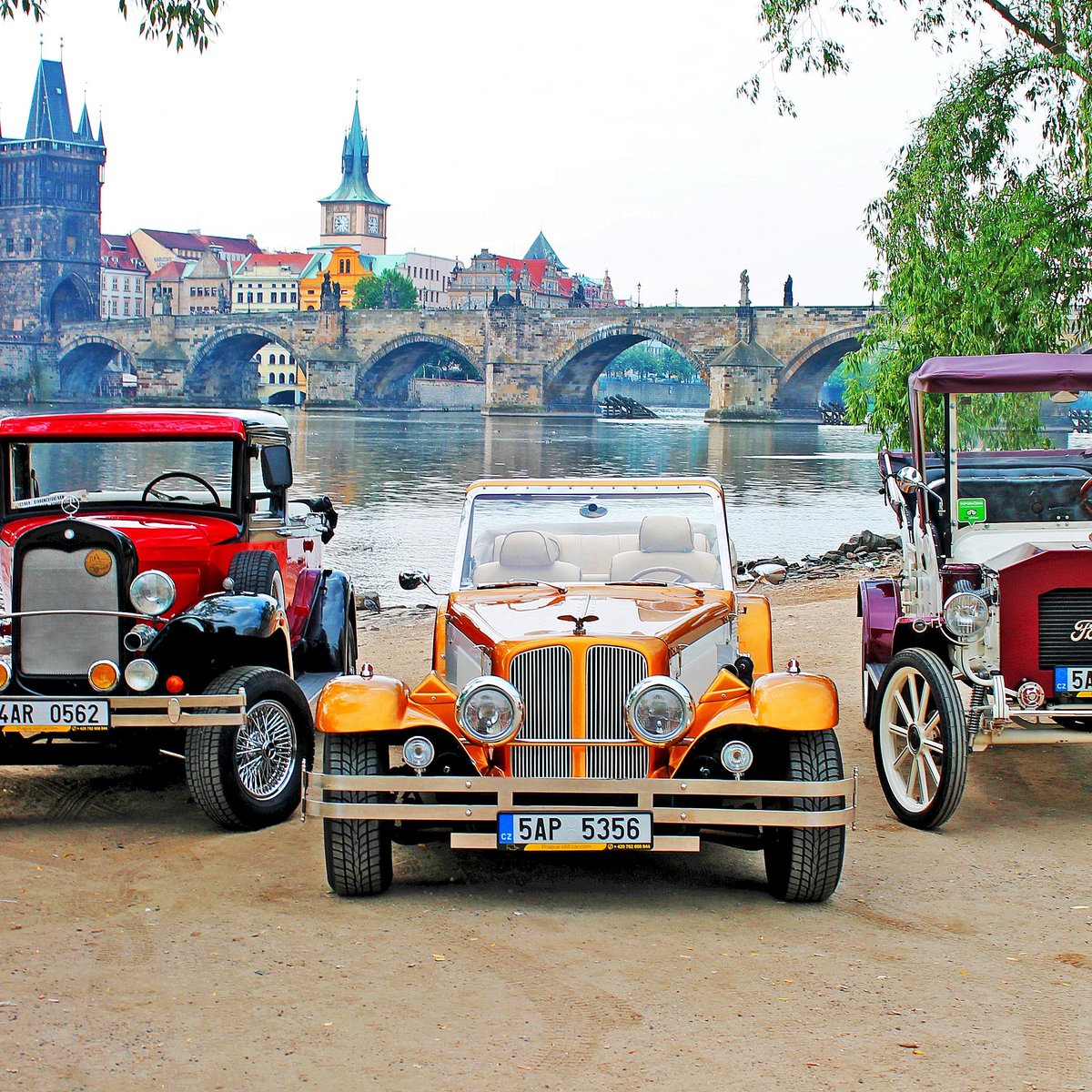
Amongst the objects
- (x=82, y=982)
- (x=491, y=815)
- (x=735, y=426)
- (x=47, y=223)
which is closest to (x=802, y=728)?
(x=491, y=815)

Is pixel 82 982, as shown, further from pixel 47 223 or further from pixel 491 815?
pixel 47 223

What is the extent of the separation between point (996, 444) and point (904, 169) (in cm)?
502

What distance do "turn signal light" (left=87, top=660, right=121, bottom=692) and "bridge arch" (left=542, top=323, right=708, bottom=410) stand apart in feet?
225

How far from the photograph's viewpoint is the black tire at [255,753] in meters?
5.26

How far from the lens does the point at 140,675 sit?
5332mm

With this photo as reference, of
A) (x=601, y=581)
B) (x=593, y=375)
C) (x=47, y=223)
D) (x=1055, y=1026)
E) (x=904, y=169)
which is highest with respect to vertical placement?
(x=47, y=223)

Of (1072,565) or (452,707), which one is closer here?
(452,707)

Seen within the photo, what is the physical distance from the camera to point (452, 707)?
15.4 feet

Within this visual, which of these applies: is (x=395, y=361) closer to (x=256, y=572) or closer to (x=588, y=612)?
(x=256, y=572)

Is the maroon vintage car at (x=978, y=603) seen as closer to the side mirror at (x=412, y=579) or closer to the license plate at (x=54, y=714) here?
the side mirror at (x=412, y=579)

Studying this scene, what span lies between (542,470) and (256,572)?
98.6 ft

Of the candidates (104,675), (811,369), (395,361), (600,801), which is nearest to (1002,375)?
(600,801)

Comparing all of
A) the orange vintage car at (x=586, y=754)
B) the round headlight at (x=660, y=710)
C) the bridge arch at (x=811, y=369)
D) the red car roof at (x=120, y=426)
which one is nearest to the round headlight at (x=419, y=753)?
the orange vintage car at (x=586, y=754)

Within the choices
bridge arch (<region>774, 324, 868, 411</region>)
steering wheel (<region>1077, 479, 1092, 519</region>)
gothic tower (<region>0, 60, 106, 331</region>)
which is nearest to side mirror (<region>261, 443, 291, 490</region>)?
steering wheel (<region>1077, 479, 1092, 519</region>)
